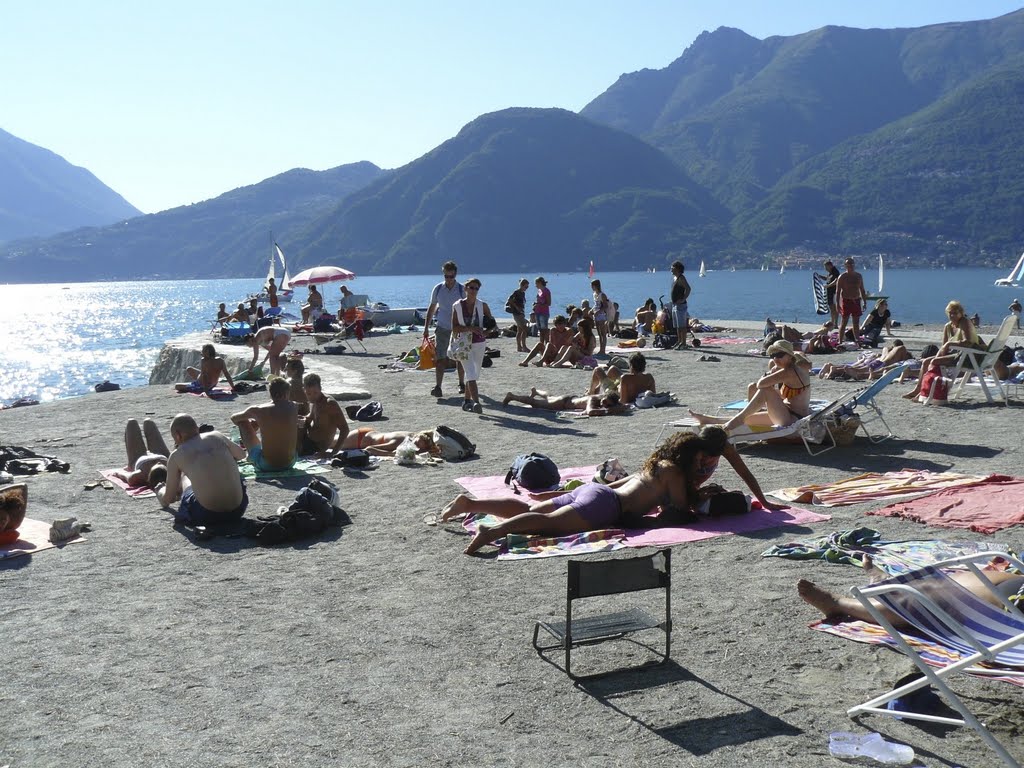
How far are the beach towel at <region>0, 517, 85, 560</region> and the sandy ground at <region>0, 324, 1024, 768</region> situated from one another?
0.13m

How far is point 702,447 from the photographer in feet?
19.0

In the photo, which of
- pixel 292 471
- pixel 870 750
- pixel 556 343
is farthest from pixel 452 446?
pixel 556 343

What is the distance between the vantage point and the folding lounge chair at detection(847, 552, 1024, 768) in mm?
3012

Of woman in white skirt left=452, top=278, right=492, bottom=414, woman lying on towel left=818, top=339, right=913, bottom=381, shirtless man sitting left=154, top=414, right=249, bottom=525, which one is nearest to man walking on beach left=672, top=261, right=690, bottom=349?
woman lying on towel left=818, top=339, right=913, bottom=381

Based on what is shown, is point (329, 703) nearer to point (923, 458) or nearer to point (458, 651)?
point (458, 651)

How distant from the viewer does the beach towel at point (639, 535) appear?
5.64 m

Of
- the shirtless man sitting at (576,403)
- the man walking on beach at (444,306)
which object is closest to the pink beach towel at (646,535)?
the shirtless man sitting at (576,403)

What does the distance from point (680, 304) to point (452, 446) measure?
34.4 feet

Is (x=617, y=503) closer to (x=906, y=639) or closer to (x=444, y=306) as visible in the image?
(x=906, y=639)

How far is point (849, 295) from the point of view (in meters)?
17.7

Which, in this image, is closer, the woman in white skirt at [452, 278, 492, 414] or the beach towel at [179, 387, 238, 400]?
the woman in white skirt at [452, 278, 492, 414]

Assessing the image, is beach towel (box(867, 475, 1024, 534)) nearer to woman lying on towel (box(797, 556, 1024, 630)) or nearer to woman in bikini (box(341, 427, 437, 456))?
woman lying on towel (box(797, 556, 1024, 630))

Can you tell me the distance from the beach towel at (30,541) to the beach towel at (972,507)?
5.35 metres

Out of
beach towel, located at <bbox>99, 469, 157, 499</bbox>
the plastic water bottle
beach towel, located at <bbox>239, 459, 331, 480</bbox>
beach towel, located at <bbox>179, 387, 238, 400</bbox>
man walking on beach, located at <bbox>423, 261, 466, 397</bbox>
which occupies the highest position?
man walking on beach, located at <bbox>423, 261, 466, 397</bbox>
